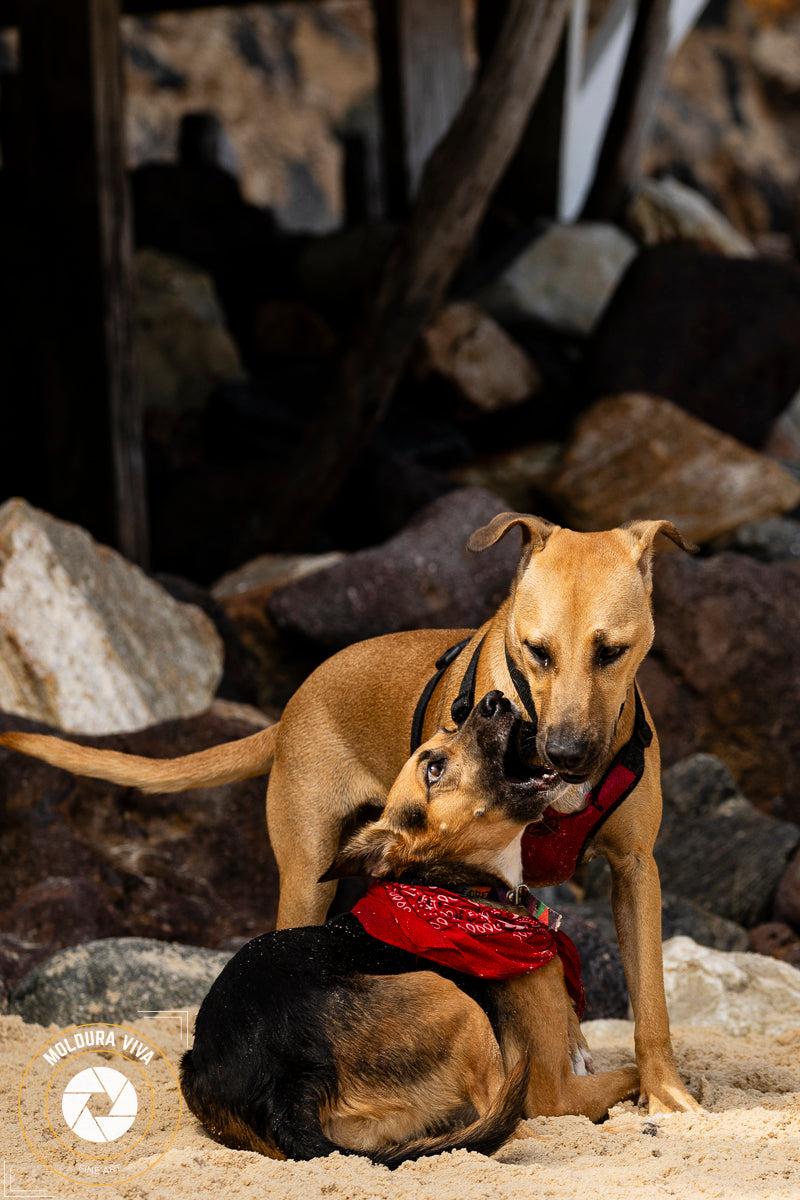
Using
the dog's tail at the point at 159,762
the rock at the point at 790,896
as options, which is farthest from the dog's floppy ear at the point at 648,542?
the rock at the point at 790,896

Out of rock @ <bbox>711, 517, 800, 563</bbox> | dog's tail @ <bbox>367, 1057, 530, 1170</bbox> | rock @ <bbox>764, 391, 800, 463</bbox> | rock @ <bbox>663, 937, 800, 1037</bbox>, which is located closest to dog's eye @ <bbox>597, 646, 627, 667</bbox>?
dog's tail @ <bbox>367, 1057, 530, 1170</bbox>

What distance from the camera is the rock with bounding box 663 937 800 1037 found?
4.71 m

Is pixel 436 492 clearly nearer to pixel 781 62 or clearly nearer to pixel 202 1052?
pixel 202 1052

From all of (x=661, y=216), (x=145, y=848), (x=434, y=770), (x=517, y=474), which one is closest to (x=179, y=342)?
(x=517, y=474)

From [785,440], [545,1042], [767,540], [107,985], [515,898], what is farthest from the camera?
[785,440]

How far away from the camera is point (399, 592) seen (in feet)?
23.1

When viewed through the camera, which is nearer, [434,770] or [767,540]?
[434,770]

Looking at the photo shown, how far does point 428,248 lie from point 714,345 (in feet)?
10.6

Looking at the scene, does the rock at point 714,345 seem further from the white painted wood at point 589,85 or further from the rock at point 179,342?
the rock at point 179,342

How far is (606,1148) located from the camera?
10.6ft

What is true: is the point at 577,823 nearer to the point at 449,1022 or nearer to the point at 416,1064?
the point at 449,1022

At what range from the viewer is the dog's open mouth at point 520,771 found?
3.46 m

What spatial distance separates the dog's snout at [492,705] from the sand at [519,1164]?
46.9 inches

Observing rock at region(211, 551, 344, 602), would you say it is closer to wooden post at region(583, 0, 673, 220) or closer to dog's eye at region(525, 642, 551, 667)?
dog's eye at region(525, 642, 551, 667)
